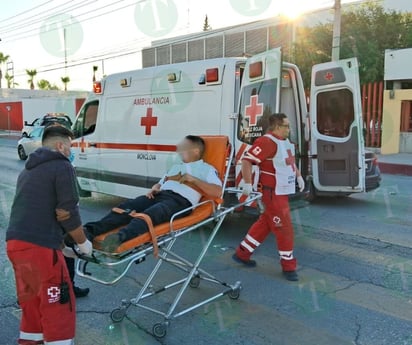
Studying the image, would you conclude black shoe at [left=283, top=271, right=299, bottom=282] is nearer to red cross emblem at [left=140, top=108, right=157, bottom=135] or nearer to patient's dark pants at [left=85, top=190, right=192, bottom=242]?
patient's dark pants at [left=85, top=190, right=192, bottom=242]

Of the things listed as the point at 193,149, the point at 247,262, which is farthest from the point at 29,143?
the point at 193,149

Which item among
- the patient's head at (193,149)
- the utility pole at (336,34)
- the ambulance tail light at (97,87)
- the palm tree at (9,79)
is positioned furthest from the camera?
the palm tree at (9,79)

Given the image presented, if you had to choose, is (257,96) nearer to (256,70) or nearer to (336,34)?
(256,70)

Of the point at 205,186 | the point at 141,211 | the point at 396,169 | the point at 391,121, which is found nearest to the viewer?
the point at 141,211

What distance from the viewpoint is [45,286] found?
279 centimetres

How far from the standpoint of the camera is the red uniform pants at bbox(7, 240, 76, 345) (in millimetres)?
2779

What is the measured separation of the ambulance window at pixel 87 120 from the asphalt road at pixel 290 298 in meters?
2.34

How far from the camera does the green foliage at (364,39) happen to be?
72.6ft

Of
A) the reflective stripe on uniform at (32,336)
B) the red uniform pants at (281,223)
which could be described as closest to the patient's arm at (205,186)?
the red uniform pants at (281,223)

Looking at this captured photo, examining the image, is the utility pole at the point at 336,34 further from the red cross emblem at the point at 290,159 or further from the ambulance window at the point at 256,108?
the red cross emblem at the point at 290,159

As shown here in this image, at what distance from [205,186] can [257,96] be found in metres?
2.12

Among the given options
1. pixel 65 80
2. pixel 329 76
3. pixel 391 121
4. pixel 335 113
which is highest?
pixel 65 80

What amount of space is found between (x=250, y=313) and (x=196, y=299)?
0.54 meters

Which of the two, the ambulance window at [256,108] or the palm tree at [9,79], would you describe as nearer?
the ambulance window at [256,108]
